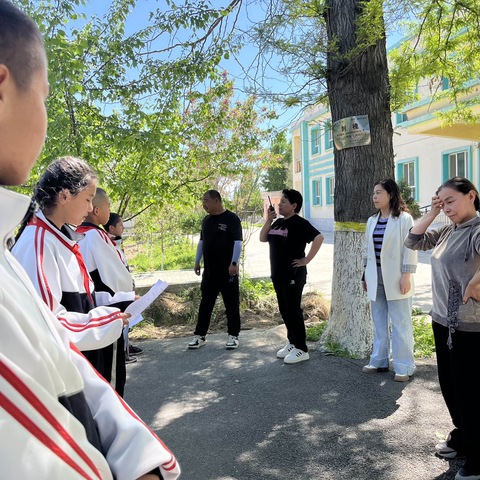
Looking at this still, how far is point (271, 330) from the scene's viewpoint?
6.53m

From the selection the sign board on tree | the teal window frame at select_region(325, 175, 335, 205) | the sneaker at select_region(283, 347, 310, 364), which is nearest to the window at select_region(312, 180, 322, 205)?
the teal window frame at select_region(325, 175, 335, 205)

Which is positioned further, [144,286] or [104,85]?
[144,286]

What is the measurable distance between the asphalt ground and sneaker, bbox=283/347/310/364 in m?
0.07

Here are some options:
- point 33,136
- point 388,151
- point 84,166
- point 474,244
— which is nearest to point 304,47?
point 388,151

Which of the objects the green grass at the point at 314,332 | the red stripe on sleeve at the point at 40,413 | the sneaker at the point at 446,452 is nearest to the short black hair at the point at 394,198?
the green grass at the point at 314,332

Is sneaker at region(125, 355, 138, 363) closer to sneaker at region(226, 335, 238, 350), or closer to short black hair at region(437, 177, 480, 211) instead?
sneaker at region(226, 335, 238, 350)

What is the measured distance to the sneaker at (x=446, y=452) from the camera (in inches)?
126

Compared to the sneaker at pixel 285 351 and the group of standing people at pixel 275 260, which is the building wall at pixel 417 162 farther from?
the sneaker at pixel 285 351

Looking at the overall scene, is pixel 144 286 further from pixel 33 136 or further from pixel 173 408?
pixel 33 136

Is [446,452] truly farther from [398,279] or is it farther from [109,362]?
[109,362]

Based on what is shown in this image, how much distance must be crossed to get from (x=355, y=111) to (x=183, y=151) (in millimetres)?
3207

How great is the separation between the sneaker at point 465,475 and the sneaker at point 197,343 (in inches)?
144

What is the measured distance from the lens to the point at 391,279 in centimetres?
467

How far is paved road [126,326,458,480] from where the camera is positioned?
3.14 meters
